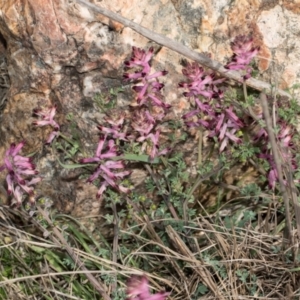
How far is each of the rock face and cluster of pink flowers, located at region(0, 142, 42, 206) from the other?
0.78 feet

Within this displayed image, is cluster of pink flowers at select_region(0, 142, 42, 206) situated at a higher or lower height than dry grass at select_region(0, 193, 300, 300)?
higher

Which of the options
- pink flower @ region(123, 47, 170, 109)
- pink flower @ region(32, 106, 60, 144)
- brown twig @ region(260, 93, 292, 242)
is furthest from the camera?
pink flower @ region(32, 106, 60, 144)

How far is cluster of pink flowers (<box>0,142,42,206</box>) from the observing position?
276 cm

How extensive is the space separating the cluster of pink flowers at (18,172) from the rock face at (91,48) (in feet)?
0.78

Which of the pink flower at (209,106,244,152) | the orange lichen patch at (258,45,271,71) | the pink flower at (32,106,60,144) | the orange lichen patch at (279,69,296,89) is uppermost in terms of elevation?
the orange lichen patch at (258,45,271,71)

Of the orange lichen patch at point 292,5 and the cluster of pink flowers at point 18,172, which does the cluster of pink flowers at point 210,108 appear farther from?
the cluster of pink flowers at point 18,172

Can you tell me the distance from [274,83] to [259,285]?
0.94m

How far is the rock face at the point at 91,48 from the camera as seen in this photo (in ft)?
9.51

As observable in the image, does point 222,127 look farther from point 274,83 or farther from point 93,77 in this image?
point 93,77

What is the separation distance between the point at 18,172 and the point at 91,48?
0.64m

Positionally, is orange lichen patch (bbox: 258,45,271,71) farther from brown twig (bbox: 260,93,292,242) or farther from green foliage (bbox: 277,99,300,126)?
brown twig (bbox: 260,93,292,242)

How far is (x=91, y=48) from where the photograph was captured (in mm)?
2900

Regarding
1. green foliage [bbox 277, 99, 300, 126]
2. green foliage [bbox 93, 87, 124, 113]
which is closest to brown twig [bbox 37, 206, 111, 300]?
green foliage [bbox 93, 87, 124, 113]

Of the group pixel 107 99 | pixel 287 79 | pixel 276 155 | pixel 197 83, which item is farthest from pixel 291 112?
pixel 107 99
